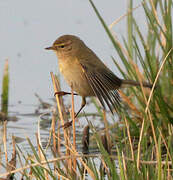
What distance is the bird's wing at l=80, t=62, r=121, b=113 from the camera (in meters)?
5.67

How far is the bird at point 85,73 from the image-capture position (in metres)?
5.77

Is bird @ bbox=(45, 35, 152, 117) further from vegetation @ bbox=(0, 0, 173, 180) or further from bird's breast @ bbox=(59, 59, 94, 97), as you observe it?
vegetation @ bbox=(0, 0, 173, 180)

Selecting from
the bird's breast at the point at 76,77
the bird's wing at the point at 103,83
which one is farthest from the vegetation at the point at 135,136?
the bird's breast at the point at 76,77

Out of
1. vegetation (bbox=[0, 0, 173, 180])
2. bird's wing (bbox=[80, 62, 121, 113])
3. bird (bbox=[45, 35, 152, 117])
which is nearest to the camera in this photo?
vegetation (bbox=[0, 0, 173, 180])

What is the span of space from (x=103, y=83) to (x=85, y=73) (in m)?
0.21

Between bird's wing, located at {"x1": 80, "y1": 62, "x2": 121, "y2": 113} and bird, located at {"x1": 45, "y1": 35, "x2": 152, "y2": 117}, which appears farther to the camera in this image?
bird, located at {"x1": 45, "y1": 35, "x2": 152, "y2": 117}

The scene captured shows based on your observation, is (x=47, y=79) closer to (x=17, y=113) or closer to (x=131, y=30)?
(x=17, y=113)

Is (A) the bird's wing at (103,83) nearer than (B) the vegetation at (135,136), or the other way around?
(B) the vegetation at (135,136)

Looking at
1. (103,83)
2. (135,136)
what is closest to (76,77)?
(103,83)

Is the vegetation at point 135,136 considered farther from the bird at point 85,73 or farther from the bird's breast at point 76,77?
the bird's breast at point 76,77

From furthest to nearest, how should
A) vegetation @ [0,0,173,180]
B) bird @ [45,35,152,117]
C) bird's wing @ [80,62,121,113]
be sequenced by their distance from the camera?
bird @ [45,35,152,117] < bird's wing @ [80,62,121,113] < vegetation @ [0,0,173,180]

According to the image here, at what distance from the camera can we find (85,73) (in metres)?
5.88

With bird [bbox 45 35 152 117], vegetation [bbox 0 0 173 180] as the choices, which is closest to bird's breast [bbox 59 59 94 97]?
bird [bbox 45 35 152 117]

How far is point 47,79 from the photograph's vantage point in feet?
30.0
